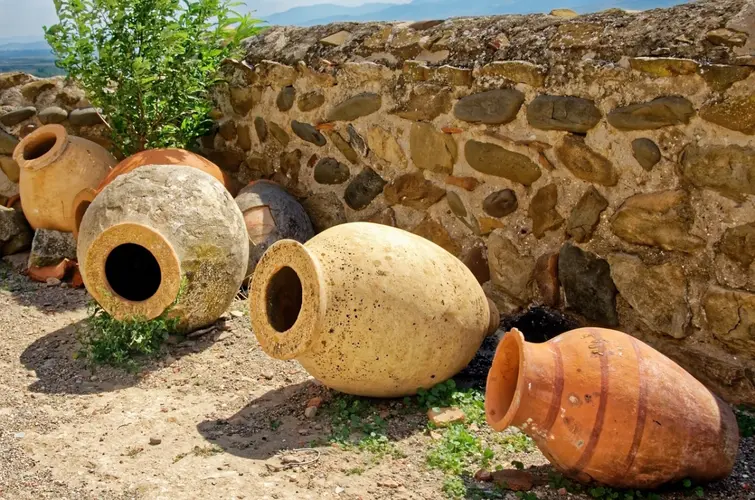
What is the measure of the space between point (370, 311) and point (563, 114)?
4.34 ft

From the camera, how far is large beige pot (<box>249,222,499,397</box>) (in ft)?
10.3

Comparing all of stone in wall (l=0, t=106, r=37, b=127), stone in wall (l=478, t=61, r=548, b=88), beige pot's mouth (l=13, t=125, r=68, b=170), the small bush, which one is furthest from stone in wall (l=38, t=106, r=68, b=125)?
stone in wall (l=478, t=61, r=548, b=88)

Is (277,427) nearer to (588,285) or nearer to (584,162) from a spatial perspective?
(588,285)

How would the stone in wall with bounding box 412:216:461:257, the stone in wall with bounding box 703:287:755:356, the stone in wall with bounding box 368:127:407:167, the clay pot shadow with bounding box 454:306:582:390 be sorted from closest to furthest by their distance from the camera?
the stone in wall with bounding box 703:287:755:356, the clay pot shadow with bounding box 454:306:582:390, the stone in wall with bounding box 412:216:461:257, the stone in wall with bounding box 368:127:407:167

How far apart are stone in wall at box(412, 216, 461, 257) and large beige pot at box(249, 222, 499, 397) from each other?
941 mm

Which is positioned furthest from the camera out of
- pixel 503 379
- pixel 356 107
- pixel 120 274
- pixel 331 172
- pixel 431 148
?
pixel 331 172

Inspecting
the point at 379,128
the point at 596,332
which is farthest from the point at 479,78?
the point at 596,332

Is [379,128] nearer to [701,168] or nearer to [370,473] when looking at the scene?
[701,168]

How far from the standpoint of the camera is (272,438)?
316 cm

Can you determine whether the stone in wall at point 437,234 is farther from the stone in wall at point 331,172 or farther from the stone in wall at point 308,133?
the stone in wall at point 308,133

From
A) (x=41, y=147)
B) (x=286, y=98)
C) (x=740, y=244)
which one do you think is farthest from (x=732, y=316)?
Result: (x=41, y=147)

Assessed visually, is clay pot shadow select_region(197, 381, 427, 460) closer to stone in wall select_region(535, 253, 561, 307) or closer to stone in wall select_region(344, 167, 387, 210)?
stone in wall select_region(535, 253, 561, 307)

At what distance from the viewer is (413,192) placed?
4.55 meters

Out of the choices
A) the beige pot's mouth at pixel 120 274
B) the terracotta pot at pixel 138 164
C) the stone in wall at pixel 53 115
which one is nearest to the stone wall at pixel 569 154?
the terracotta pot at pixel 138 164
